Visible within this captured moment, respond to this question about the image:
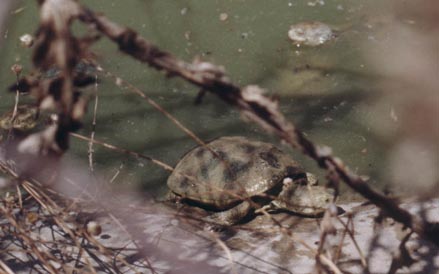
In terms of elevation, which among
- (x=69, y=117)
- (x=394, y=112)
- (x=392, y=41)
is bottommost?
(x=394, y=112)

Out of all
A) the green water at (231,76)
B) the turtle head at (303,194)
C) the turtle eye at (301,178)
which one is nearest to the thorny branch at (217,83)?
the turtle head at (303,194)

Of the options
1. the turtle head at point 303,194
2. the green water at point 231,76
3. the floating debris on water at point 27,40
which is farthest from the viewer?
the floating debris on water at point 27,40

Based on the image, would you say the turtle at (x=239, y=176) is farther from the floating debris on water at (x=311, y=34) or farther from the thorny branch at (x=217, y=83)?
the thorny branch at (x=217, y=83)

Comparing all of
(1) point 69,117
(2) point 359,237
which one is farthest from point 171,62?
(2) point 359,237

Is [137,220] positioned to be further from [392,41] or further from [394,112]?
[392,41]

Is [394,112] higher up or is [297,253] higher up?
[394,112]

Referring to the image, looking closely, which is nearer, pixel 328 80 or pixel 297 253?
pixel 297 253
